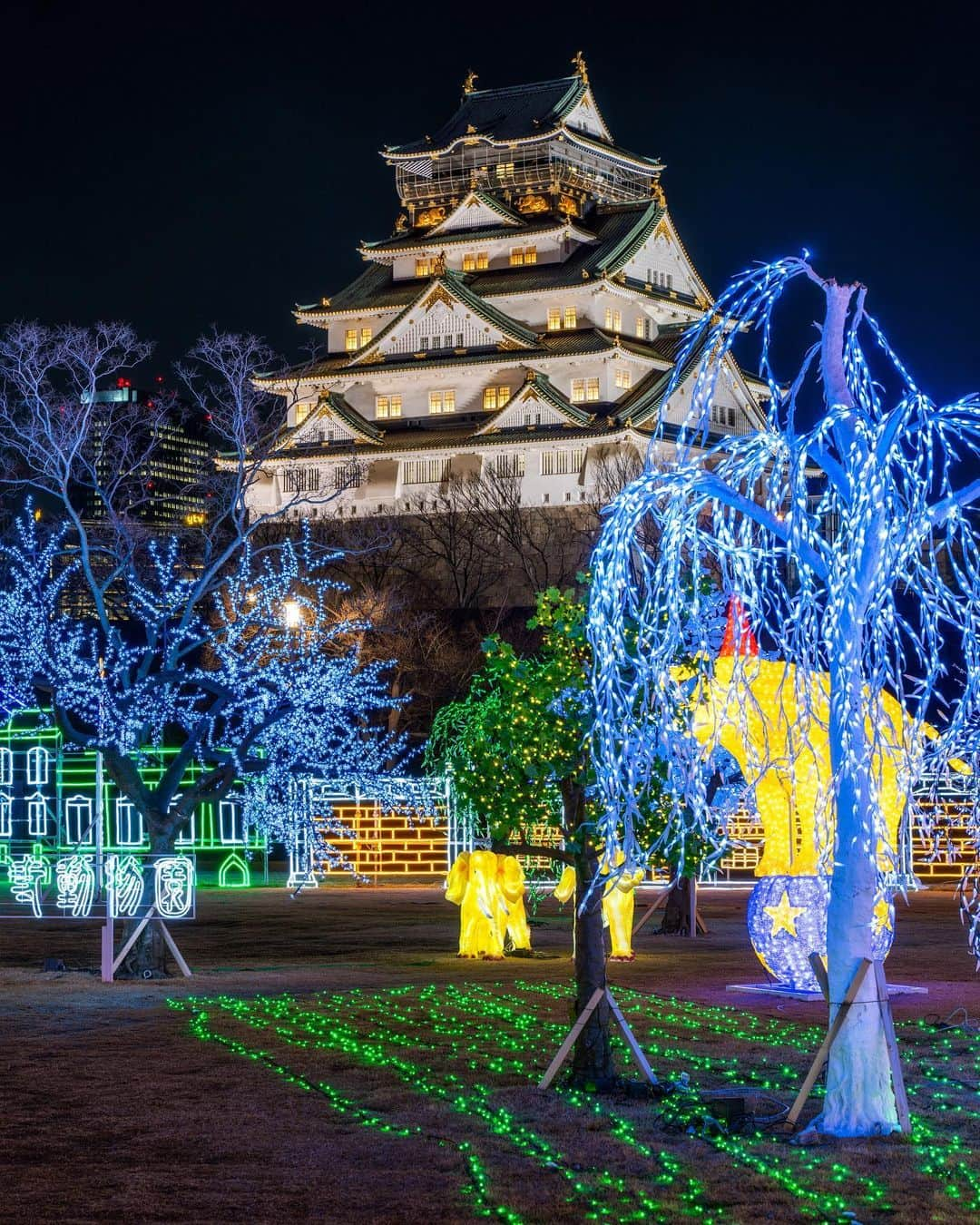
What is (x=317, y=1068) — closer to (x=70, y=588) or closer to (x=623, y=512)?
(x=623, y=512)

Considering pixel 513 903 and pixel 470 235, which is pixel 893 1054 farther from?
pixel 470 235

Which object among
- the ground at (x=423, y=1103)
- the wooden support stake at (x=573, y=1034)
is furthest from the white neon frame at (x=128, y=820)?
the wooden support stake at (x=573, y=1034)

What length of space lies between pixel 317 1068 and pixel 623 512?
466cm

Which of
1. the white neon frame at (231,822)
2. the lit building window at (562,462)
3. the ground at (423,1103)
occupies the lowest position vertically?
the ground at (423,1103)

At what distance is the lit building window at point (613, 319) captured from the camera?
5997 cm

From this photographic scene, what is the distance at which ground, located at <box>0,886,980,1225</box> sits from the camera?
812 centimetres

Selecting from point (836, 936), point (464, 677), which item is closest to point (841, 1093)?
point (836, 936)

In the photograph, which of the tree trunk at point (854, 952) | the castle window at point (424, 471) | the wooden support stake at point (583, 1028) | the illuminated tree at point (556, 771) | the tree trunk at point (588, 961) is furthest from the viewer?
the castle window at point (424, 471)

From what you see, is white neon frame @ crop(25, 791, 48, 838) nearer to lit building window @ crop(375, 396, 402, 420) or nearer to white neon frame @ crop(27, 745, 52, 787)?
white neon frame @ crop(27, 745, 52, 787)

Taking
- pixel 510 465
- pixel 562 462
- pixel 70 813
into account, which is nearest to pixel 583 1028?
pixel 70 813

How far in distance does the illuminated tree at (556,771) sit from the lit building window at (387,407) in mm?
50500

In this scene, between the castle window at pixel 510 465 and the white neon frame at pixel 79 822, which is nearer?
the white neon frame at pixel 79 822

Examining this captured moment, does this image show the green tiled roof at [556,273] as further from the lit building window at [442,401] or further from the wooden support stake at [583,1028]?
the wooden support stake at [583,1028]

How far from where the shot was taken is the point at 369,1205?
802 centimetres
